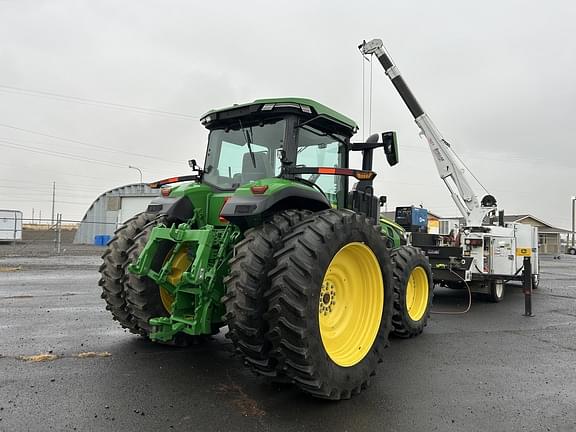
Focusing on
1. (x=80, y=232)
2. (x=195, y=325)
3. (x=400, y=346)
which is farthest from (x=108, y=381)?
(x=80, y=232)

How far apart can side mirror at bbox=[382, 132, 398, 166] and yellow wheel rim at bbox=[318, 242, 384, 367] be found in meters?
1.75

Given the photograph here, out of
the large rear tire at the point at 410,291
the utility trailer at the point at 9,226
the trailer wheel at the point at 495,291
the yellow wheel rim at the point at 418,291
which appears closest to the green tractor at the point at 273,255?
the large rear tire at the point at 410,291

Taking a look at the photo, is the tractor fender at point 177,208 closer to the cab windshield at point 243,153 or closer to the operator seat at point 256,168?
Result: the cab windshield at point 243,153

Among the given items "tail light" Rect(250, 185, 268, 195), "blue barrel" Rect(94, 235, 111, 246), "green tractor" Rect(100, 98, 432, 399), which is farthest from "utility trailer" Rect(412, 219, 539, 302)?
"blue barrel" Rect(94, 235, 111, 246)

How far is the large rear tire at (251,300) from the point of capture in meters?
3.31

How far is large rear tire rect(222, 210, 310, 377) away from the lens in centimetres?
331

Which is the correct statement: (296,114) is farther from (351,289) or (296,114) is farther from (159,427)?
(159,427)

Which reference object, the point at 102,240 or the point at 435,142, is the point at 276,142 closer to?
the point at 435,142

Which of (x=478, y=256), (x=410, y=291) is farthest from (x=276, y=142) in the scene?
(x=478, y=256)

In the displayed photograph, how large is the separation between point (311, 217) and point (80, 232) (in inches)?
1429

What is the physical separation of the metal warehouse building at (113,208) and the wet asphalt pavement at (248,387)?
91.5 feet

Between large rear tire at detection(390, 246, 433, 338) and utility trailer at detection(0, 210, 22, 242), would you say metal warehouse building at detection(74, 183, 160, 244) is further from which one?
large rear tire at detection(390, 246, 433, 338)

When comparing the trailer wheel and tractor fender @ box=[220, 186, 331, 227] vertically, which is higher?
tractor fender @ box=[220, 186, 331, 227]

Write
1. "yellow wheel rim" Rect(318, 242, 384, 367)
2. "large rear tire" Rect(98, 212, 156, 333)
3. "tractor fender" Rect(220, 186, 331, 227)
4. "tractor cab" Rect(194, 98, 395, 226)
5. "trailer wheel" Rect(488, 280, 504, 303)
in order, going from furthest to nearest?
"trailer wheel" Rect(488, 280, 504, 303), "large rear tire" Rect(98, 212, 156, 333), "tractor cab" Rect(194, 98, 395, 226), "yellow wheel rim" Rect(318, 242, 384, 367), "tractor fender" Rect(220, 186, 331, 227)
